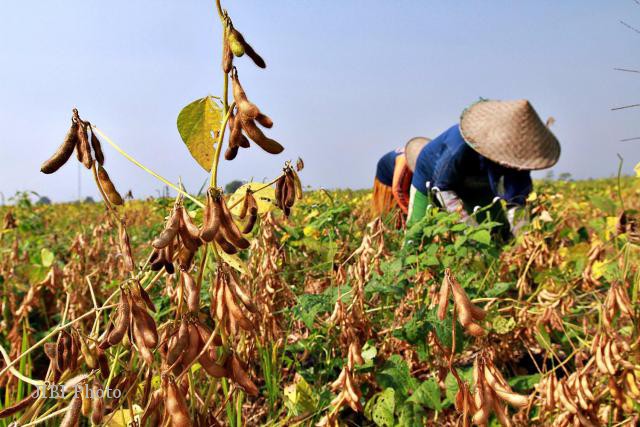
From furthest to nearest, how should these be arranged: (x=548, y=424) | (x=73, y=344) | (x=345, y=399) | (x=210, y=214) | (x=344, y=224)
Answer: (x=344, y=224)
(x=548, y=424)
(x=345, y=399)
(x=73, y=344)
(x=210, y=214)

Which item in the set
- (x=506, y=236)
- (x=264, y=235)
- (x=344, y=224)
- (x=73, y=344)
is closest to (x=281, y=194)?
(x=73, y=344)

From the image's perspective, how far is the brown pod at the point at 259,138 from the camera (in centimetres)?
61

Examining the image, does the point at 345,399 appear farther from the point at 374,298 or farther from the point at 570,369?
the point at 570,369

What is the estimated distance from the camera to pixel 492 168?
3.72 metres

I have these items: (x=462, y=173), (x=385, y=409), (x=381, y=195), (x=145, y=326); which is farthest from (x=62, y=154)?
(x=381, y=195)

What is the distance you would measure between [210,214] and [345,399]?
82cm

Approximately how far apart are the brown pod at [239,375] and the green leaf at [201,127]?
29cm

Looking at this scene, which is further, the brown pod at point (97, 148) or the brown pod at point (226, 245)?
the brown pod at point (97, 148)

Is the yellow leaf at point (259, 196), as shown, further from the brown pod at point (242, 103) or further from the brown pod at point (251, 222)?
the brown pod at point (242, 103)

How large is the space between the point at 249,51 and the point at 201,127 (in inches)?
8.6

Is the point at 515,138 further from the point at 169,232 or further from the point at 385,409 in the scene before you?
the point at 169,232

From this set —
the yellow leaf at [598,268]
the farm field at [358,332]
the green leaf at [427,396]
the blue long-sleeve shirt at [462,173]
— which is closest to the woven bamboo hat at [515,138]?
the blue long-sleeve shirt at [462,173]

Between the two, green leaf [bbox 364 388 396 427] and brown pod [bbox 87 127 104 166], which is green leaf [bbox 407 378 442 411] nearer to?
green leaf [bbox 364 388 396 427]

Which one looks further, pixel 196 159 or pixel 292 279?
pixel 292 279
